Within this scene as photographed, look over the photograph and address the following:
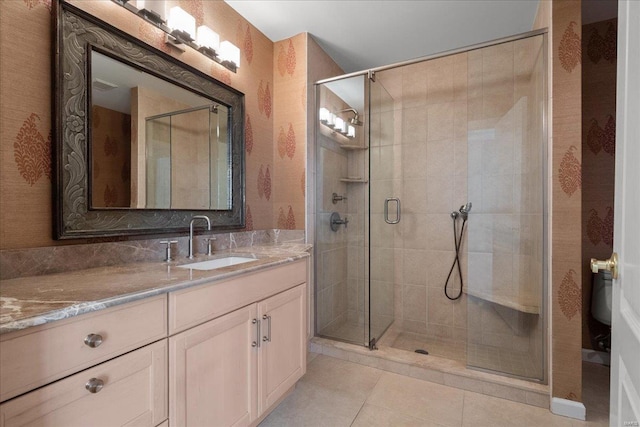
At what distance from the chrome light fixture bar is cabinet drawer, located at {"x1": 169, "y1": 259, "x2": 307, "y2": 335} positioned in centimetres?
138

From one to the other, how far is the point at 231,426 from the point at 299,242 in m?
1.36

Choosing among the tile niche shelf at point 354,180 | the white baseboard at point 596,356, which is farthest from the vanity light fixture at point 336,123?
the white baseboard at point 596,356

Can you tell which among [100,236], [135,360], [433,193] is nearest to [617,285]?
[135,360]

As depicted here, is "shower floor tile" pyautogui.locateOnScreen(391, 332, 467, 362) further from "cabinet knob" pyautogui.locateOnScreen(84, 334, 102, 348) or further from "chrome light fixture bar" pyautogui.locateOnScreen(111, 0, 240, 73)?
"chrome light fixture bar" pyautogui.locateOnScreen(111, 0, 240, 73)

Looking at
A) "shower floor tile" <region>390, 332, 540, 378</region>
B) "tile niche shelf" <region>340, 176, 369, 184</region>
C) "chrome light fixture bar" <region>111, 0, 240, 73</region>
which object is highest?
"chrome light fixture bar" <region>111, 0, 240, 73</region>

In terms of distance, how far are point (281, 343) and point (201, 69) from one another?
1737mm

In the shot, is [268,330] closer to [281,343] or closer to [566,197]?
[281,343]

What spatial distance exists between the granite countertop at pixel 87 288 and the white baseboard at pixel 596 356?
2.61 metres

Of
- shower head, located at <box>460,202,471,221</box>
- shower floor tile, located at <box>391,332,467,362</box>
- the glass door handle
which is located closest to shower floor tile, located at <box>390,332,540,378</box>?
shower floor tile, located at <box>391,332,467,362</box>

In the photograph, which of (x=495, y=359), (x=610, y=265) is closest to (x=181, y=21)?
(x=610, y=265)

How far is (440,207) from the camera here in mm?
2752

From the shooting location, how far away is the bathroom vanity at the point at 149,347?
0.75 metres

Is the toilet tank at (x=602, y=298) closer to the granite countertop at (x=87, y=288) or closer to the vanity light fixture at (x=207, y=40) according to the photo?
the granite countertop at (x=87, y=288)

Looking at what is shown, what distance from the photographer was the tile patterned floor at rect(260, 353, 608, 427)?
1.65 metres
